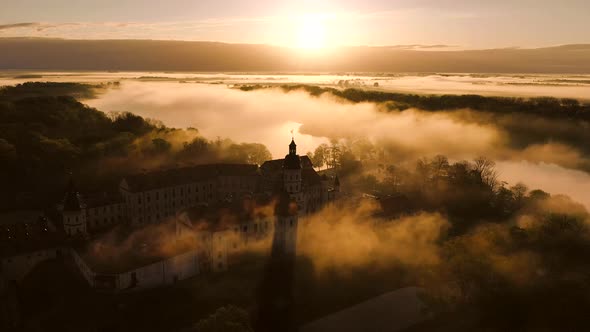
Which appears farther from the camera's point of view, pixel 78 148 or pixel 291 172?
pixel 78 148

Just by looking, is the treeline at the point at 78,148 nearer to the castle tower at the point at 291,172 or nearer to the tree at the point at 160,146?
the tree at the point at 160,146

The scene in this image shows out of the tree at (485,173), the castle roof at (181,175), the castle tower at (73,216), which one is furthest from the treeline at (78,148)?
the tree at (485,173)

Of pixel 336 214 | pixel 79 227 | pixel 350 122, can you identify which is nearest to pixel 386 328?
pixel 336 214

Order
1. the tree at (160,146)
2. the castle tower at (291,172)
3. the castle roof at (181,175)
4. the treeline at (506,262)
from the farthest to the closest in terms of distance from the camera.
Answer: the tree at (160,146)
the castle roof at (181,175)
the castle tower at (291,172)
the treeline at (506,262)

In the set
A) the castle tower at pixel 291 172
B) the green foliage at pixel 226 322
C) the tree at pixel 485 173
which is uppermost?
the castle tower at pixel 291 172

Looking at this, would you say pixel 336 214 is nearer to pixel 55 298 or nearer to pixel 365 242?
pixel 365 242

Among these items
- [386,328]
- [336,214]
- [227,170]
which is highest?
[227,170]

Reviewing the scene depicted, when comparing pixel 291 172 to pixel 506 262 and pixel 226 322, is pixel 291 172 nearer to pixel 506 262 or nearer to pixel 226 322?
pixel 226 322

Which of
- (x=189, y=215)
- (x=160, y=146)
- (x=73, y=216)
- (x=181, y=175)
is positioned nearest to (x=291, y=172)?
(x=189, y=215)
